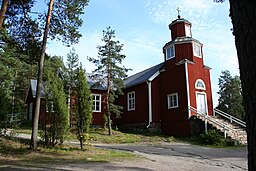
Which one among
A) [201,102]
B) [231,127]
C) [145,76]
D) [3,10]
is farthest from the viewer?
[145,76]

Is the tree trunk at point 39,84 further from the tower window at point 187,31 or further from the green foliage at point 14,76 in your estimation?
the green foliage at point 14,76

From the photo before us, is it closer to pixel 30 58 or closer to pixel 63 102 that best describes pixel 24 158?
pixel 63 102

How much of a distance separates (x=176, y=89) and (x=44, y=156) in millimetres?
13268

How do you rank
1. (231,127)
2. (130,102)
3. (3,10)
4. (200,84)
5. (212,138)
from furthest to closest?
(130,102) < (200,84) < (231,127) < (212,138) < (3,10)

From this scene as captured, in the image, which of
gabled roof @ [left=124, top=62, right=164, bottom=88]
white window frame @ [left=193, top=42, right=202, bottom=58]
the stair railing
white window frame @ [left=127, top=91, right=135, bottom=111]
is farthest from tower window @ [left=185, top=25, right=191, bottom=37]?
white window frame @ [left=127, top=91, right=135, bottom=111]

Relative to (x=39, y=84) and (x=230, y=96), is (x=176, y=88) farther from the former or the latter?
(x=230, y=96)

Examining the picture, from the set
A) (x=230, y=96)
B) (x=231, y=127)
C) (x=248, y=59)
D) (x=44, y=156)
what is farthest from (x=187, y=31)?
(x=230, y=96)

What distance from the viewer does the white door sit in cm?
1988

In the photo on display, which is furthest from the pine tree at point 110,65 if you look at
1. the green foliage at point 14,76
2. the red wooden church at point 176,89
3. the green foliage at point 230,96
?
the green foliage at point 230,96

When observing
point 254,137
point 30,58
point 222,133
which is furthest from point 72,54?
point 254,137

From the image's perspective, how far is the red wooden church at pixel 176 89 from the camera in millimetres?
19594

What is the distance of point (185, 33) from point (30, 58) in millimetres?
14244

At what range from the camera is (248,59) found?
2023mm

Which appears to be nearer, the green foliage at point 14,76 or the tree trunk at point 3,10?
the tree trunk at point 3,10
